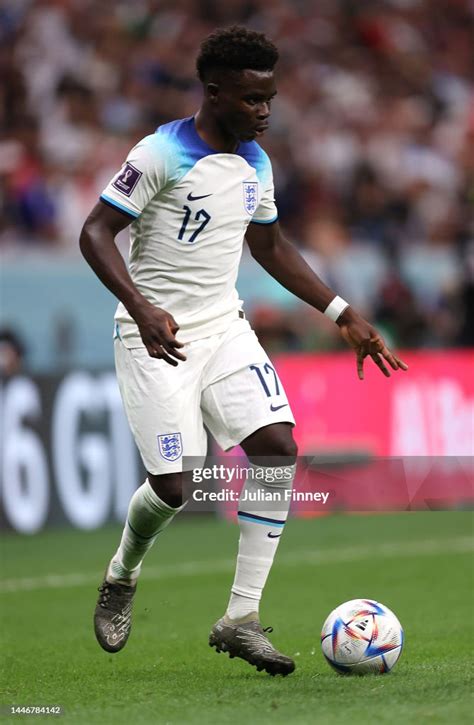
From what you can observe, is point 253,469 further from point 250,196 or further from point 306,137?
point 306,137

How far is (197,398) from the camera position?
561 centimetres

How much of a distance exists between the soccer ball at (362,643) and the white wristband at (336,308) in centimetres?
123

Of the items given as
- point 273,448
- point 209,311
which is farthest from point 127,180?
point 273,448

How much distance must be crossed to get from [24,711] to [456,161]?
13.4 m

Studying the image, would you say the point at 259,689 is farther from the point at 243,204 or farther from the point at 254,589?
the point at 243,204

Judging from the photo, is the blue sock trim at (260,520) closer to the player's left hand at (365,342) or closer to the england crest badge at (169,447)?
the england crest badge at (169,447)

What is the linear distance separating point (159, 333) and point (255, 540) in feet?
3.27

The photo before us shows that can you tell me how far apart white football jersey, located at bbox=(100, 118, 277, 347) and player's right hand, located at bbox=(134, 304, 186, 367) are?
483 mm

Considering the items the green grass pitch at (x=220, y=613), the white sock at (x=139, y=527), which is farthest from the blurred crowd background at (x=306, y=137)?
the white sock at (x=139, y=527)

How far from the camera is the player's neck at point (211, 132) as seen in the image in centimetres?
554

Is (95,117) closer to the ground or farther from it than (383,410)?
farther from it

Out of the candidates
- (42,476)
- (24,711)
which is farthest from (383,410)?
(24,711)

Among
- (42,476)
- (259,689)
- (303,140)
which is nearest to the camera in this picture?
(259,689)

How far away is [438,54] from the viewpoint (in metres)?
19.2
